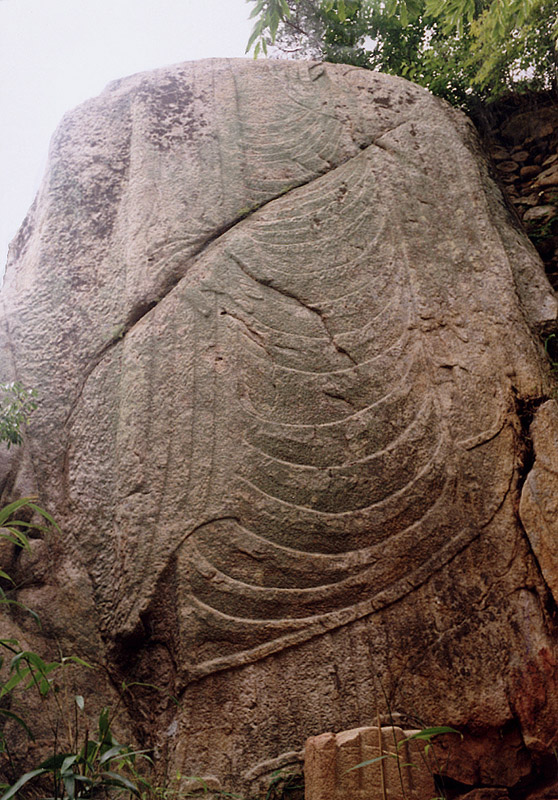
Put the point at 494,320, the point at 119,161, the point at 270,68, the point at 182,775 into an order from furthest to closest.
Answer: the point at 270,68 → the point at 119,161 → the point at 494,320 → the point at 182,775

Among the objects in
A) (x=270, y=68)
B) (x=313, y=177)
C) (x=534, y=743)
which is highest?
(x=270, y=68)

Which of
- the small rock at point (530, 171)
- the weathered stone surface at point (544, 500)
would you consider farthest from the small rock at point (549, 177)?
the weathered stone surface at point (544, 500)

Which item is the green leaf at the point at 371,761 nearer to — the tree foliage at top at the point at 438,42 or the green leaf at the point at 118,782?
the green leaf at the point at 118,782

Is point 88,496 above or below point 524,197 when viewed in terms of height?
below

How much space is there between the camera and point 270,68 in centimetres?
387

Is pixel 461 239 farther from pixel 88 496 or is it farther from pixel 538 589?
pixel 88 496

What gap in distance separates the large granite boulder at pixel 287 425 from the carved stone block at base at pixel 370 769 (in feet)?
1.53

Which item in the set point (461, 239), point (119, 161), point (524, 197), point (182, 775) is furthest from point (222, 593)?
point (524, 197)

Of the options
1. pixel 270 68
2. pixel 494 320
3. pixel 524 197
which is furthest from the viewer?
pixel 524 197

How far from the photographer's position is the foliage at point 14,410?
2.74 m

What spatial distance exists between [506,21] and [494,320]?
2.07 m

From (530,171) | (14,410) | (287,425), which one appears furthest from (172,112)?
(530,171)

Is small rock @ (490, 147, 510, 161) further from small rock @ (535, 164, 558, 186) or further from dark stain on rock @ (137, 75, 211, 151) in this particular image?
dark stain on rock @ (137, 75, 211, 151)

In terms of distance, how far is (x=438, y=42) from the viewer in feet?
14.8
